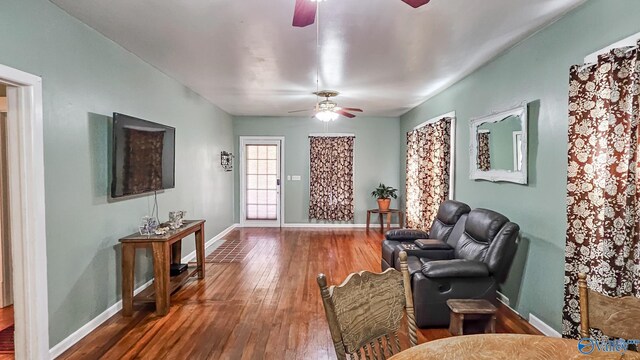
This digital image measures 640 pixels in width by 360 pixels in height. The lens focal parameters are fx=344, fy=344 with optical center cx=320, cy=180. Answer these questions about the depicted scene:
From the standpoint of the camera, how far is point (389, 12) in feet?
8.59

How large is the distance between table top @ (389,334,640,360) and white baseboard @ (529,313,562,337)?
1739 mm

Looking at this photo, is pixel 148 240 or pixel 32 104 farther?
pixel 148 240

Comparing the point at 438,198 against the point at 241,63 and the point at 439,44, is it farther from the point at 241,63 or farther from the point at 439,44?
the point at 241,63

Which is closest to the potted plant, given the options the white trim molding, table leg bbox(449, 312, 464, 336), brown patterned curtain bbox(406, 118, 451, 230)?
brown patterned curtain bbox(406, 118, 451, 230)

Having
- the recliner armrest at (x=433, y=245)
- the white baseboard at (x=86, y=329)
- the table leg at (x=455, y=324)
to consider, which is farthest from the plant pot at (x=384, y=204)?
the white baseboard at (x=86, y=329)

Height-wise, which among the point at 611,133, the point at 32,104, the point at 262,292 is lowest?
the point at 262,292

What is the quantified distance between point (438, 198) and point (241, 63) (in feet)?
10.8

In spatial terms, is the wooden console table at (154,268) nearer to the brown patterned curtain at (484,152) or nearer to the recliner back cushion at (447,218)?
the recliner back cushion at (447,218)

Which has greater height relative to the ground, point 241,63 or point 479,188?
point 241,63

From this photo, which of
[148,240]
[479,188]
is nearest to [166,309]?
[148,240]

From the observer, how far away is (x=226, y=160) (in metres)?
7.16

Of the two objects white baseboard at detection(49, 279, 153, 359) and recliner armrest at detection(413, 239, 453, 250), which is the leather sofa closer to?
recliner armrest at detection(413, 239, 453, 250)

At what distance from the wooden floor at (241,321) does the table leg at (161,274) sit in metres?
0.12

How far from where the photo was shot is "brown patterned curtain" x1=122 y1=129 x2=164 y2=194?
11.0 ft
